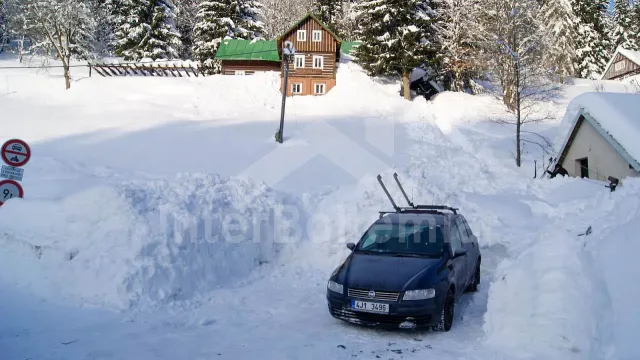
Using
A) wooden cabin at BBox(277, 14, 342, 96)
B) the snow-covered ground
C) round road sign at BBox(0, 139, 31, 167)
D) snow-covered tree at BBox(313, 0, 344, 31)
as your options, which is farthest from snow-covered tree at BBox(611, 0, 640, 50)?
round road sign at BBox(0, 139, 31, 167)

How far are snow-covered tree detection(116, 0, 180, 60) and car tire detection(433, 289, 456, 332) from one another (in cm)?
4438

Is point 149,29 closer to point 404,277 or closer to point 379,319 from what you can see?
point 404,277

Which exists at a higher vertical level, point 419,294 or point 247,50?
point 247,50

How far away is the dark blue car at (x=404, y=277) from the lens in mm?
6277

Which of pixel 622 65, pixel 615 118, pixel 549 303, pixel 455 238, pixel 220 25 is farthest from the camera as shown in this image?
pixel 622 65

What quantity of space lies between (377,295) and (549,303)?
2078 millimetres

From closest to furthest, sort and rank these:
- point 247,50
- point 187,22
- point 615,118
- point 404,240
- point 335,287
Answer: point 335,287, point 404,240, point 615,118, point 247,50, point 187,22

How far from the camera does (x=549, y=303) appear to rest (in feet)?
18.3

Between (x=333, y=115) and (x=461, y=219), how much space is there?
2472cm

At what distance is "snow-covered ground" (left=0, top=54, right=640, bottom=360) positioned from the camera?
561 centimetres

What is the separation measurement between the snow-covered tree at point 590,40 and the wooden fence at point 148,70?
42545mm

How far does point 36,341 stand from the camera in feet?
18.9

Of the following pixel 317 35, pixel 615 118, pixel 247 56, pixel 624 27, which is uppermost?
pixel 624 27

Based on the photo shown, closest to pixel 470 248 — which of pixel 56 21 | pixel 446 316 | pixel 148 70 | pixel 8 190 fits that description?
pixel 446 316
